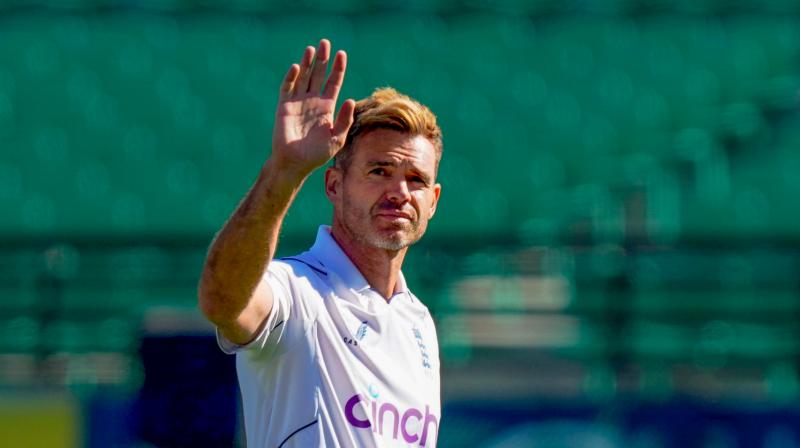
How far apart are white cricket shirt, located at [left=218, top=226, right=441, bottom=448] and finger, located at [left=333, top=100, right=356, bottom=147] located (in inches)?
12.0

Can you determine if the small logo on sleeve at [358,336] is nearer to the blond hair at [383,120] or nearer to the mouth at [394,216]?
the mouth at [394,216]

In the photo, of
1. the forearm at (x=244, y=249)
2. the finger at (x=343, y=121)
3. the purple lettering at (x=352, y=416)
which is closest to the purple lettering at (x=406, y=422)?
the purple lettering at (x=352, y=416)

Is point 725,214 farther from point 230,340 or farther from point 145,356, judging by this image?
point 230,340

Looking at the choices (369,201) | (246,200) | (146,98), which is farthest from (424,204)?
(146,98)

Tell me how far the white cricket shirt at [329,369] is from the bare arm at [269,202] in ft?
0.37

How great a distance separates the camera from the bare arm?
6.95ft

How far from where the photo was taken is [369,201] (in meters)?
2.51

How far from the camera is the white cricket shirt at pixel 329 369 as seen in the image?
2.33 metres

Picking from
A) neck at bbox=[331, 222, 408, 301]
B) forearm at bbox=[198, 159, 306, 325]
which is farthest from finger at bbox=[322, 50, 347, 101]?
neck at bbox=[331, 222, 408, 301]

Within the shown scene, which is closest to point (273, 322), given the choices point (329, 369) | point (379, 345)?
point (329, 369)

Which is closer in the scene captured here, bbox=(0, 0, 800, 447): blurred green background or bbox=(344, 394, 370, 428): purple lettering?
bbox=(344, 394, 370, 428): purple lettering

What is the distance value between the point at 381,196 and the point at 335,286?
21 cm

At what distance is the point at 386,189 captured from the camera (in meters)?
2.50

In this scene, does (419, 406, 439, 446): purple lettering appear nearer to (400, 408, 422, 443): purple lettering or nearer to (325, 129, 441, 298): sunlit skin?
(400, 408, 422, 443): purple lettering
